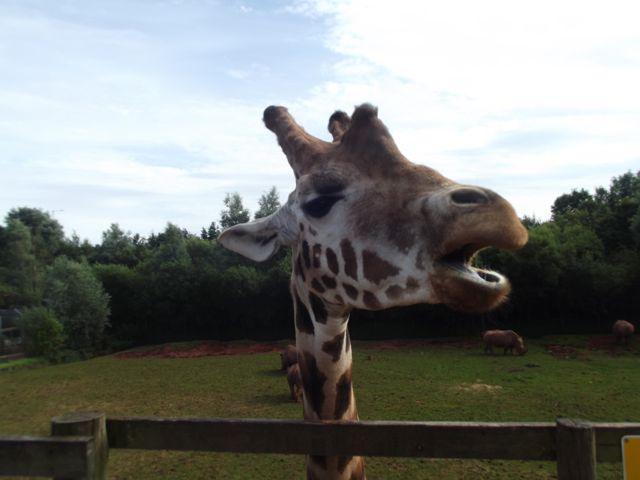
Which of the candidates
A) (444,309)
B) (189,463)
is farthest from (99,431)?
(444,309)

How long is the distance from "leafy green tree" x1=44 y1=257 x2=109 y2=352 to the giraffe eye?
26.3m

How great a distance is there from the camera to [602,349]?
65.3ft

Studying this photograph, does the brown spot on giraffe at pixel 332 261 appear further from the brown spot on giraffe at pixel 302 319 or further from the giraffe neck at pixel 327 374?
the brown spot on giraffe at pixel 302 319

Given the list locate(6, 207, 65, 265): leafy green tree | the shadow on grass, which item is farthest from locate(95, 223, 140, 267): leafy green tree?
the shadow on grass

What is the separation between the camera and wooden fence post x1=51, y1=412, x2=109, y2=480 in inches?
90.0

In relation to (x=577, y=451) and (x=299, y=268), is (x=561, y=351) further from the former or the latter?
(x=299, y=268)

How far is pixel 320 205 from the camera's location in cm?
264

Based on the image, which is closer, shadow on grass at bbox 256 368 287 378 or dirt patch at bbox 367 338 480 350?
shadow on grass at bbox 256 368 287 378

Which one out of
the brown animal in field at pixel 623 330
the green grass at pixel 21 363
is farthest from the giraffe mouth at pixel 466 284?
the green grass at pixel 21 363

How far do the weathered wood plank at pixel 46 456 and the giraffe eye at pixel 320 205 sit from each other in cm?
159

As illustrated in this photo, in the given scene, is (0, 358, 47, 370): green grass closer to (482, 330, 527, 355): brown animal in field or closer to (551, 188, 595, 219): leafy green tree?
(482, 330, 527, 355): brown animal in field

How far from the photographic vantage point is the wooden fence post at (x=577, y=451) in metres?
2.12

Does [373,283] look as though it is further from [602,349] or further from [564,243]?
[564,243]

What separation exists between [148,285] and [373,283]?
102ft
